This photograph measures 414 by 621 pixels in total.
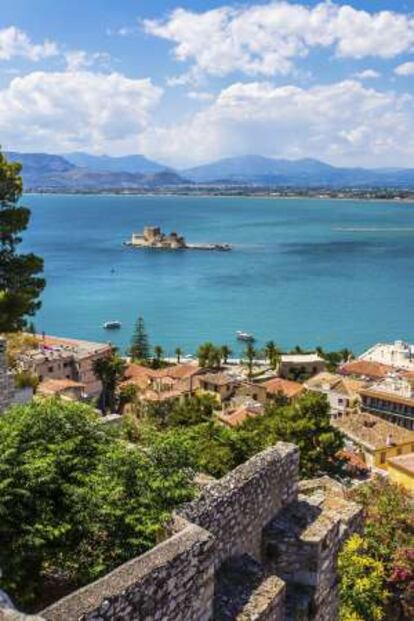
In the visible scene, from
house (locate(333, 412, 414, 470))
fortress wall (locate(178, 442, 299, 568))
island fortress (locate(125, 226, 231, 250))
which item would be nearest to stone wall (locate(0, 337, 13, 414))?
fortress wall (locate(178, 442, 299, 568))

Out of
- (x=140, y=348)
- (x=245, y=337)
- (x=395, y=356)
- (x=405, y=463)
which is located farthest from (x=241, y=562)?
(x=245, y=337)

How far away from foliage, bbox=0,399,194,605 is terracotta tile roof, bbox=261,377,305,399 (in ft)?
142

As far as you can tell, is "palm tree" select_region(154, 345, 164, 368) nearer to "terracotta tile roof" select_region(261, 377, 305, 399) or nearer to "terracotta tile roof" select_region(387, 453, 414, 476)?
"terracotta tile roof" select_region(261, 377, 305, 399)

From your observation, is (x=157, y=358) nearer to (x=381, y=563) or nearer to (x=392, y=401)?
(x=392, y=401)

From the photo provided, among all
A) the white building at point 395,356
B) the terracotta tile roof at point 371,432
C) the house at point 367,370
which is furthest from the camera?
the white building at point 395,356

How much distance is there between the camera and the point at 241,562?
269 inches

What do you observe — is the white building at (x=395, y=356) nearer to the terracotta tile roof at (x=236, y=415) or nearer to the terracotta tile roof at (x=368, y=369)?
the terracotta tile roof at (x=368, y=369)

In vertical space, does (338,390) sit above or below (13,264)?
below

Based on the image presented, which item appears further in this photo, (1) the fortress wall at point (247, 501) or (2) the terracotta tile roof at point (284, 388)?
(2) the terracotta tile roof at point (284, 388)

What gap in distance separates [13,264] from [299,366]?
168 ft

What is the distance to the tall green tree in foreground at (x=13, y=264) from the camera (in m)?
14.9

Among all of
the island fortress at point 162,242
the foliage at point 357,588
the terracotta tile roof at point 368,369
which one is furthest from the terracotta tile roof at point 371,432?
the island fortress at point 162,242

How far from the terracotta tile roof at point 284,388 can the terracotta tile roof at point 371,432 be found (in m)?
12.7

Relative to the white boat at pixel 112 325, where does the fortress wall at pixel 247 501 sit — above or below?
→ above
